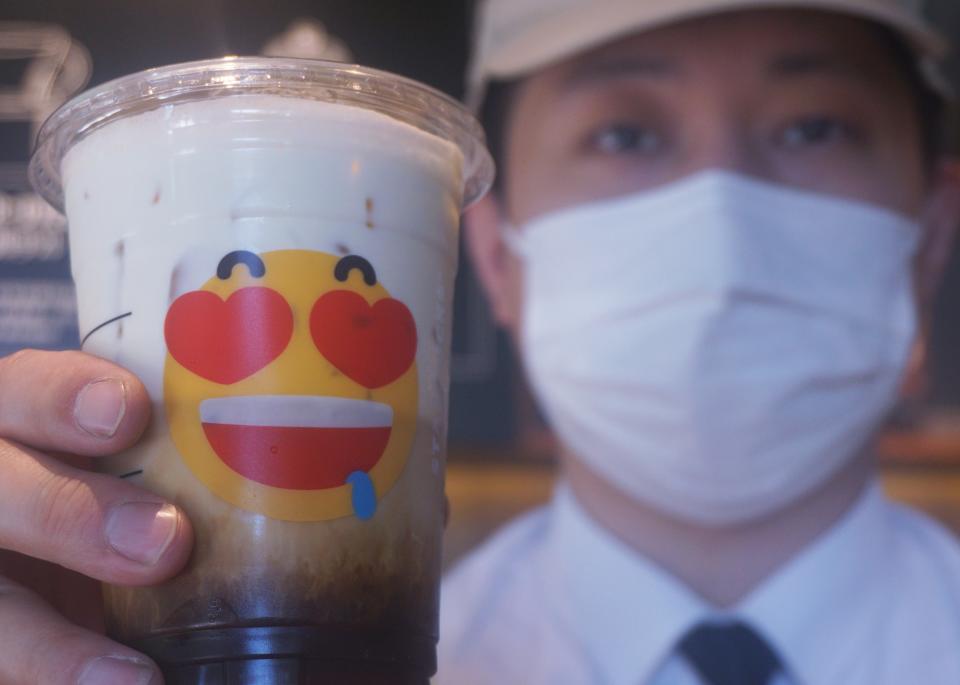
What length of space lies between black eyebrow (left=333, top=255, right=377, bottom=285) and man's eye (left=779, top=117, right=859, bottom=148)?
1.06 metres

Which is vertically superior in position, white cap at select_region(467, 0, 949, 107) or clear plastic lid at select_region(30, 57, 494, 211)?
clear plastic lid at select_region(30, 57, 494, 211)

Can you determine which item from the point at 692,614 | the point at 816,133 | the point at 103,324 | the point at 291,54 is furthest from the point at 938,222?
the point at 103,324

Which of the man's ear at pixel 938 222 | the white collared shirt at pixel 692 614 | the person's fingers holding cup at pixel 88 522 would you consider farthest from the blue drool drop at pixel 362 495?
the man's ear at pixel 938 222

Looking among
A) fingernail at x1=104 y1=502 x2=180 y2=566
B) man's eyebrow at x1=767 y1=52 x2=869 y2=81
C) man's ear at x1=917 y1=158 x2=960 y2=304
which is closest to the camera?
fingernail at x1=104 y1=502 x2=180 y2=566

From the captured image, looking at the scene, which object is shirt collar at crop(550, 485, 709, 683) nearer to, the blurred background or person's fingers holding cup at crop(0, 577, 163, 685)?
the blurred background

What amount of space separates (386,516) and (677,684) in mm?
967

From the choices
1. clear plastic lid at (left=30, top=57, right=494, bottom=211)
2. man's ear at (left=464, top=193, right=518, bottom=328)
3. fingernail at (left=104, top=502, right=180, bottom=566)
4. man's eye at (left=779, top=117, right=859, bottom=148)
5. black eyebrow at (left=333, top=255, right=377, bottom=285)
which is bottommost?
man's ear at (left=464, top=193, right=518, bottom=328)

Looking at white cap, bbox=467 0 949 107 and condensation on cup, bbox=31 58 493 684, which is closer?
condensation on cup, bbox=31 58 493 684

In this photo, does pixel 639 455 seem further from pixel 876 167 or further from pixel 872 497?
pixel 876 167

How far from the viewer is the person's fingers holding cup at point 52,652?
1.81 feet

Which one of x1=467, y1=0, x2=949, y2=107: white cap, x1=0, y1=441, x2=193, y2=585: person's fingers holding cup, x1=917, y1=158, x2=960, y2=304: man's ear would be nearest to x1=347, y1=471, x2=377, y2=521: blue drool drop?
x1=0, y1=441, x2=193, y2=585: person's fingers holding cup

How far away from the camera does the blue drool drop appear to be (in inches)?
22.4

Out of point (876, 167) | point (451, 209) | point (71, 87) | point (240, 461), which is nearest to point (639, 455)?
point (876, 167)

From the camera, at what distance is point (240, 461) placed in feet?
1.82
